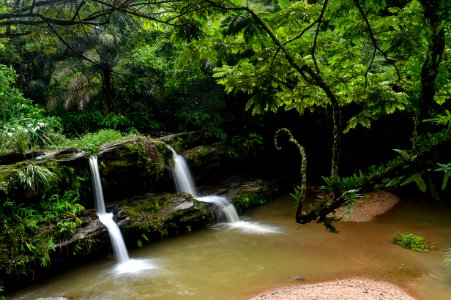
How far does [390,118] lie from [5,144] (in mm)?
11913

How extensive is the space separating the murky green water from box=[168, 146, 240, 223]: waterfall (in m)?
0.70

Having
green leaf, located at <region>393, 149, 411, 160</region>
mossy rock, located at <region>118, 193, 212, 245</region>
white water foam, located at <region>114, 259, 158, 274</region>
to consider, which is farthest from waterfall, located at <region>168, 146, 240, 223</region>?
green leaf, located at <region>393, 149, 411, 160</region>

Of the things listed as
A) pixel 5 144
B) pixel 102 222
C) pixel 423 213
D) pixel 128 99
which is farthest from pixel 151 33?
pixel 423 213

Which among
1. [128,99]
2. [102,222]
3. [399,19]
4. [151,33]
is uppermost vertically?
[151,33]

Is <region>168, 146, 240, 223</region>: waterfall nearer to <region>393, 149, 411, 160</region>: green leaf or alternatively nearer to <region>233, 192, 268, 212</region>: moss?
<region>233, 192, 268, 212</region>: moss

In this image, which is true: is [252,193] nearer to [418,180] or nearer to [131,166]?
[131,166]

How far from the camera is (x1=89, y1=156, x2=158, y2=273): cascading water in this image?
718 cm

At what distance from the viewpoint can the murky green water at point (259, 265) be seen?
6047mm

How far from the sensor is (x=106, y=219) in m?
8.32

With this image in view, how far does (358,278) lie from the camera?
6.11 m

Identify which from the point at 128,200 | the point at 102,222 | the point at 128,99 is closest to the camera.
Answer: the point at 102,222

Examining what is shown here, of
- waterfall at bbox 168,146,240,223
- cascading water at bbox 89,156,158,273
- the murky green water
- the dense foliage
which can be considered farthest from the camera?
waterfall at bbox 168,146,240,223

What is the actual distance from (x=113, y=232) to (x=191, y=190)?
139 inches

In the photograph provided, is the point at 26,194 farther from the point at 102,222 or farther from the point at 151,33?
the point at 151,33
